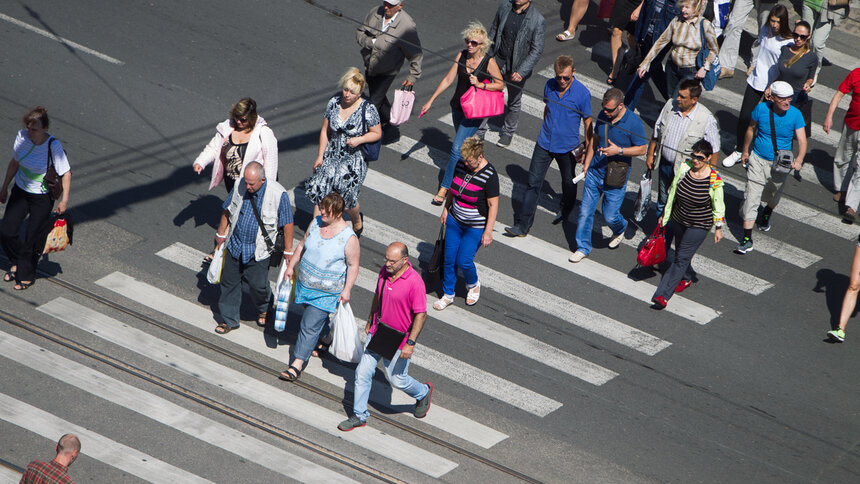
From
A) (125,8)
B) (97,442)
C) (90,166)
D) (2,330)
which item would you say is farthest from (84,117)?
(97,442)

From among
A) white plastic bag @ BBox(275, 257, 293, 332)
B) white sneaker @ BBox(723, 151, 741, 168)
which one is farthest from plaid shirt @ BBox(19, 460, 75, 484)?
white sneaker @ BBox(723, 151, 741, 168)

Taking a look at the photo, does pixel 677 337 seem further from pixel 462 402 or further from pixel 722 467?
pixel 462 402

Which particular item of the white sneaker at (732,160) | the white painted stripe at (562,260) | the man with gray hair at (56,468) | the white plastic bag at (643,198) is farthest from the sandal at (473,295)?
the man with gray hair at (56,468)

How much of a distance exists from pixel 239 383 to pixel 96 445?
4.43 ft

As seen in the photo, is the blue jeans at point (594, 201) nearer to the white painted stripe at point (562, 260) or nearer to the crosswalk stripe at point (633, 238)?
the white painted stripe at point (562, 260)

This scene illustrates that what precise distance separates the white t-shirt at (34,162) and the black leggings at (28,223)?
0.29 ft

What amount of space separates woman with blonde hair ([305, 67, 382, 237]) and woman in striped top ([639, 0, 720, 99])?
4124 millimetres

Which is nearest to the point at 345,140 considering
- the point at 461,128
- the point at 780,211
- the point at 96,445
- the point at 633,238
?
the point at 461,128

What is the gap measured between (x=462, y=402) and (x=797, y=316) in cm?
396

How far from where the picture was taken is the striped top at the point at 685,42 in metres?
12.5

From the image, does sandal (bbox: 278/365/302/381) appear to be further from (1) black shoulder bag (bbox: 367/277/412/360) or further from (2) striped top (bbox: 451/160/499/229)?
(2) striped top (bbox: 451/160/499/229)

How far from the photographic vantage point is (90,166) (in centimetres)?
1150

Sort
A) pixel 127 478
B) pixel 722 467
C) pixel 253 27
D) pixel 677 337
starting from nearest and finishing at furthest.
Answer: pixel 127 478 → pixel 722 467 → pixel 677 337 → pixel 253 27

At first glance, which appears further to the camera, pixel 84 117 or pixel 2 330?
pixel 84 117
